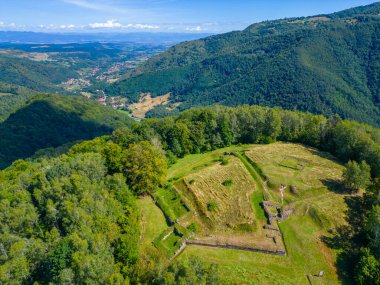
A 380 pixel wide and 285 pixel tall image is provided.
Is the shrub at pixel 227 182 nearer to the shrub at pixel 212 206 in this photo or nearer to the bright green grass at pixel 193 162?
the shrub at pixel 212 206

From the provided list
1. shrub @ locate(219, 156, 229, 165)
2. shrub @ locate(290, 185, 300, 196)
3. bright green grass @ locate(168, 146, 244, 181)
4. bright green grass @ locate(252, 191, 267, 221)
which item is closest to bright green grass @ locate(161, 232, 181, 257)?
bright green grass @ locate(252, 191, 267, 221)

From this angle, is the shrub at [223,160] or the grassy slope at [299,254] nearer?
the grassy slope at [299,254]

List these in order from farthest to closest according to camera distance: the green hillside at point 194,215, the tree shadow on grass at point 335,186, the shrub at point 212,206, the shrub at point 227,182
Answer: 1. the shrub at point 227,182
2. the tree shadow on grass at point 335,186
3. the shrub at point 212,206
4. the green hillside at point 194,215

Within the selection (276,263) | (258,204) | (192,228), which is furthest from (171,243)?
(258,204)

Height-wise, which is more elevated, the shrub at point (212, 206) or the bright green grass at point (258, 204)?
the shrub at point (212, 206)

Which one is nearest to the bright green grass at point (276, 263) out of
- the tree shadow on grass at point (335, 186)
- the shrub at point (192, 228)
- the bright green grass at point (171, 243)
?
the bright green grass at point (171, 243)

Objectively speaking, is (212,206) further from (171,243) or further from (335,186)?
(335,186)
